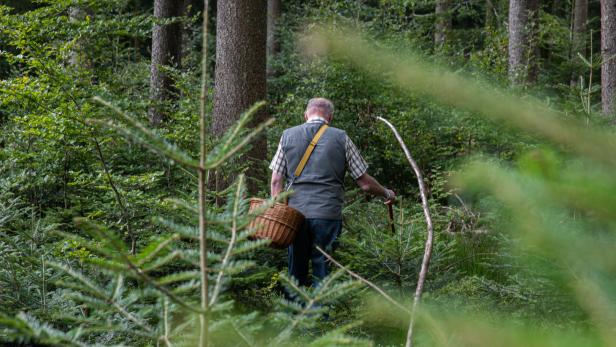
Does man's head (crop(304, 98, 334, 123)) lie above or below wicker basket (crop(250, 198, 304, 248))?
above

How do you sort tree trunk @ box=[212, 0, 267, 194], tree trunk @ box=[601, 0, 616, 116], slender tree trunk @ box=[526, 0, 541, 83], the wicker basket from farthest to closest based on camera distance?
slender tree trunk @ box=[526, 0, 541, 83]
tree trunk @ box=[601, 0, 616, 116]
tree trunk @ box=[212, 0, 267, 194]
the wicker basket

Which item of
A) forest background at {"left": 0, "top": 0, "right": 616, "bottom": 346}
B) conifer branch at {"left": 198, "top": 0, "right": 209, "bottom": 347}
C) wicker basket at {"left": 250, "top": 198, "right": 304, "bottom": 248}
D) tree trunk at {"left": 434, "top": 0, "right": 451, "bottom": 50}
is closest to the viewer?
forest background at {"left": 0, "top": 0, "right": 616, "bottom": 346}

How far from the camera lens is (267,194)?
6.32 metres

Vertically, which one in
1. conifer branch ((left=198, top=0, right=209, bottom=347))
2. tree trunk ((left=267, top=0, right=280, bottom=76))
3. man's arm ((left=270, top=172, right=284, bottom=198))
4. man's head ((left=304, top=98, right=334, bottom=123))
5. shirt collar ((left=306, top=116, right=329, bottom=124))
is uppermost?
conifer branch ((left=198, top=0, right=209, bottom=347))

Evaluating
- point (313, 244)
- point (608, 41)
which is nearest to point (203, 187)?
point (313, 244)

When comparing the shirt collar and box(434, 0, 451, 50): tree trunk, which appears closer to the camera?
the shirt collar

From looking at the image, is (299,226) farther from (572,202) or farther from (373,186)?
(572,202)

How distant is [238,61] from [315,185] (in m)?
2.63

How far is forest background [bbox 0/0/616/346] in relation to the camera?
1.15m

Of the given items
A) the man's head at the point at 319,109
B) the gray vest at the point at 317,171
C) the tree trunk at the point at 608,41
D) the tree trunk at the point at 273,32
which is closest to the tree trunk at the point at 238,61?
the man's head at the point at 319,109

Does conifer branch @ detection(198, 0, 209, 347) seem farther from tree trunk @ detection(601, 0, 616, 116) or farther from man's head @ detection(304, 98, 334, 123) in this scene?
tree trunk @ detection(601, 0, 616, 116)

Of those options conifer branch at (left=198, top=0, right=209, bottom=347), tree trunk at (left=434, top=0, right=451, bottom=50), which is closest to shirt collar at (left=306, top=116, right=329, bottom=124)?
conifer branch at (left=198, top=0, right=209, bottom=347)

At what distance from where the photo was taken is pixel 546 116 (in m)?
1.28

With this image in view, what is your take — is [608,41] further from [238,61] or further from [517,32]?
[238,61]
